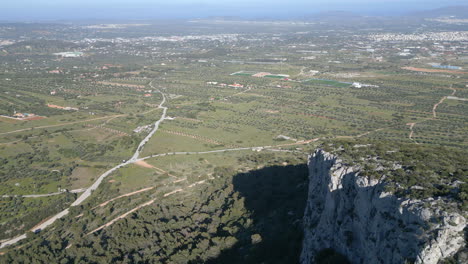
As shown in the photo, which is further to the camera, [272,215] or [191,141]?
[191,141]

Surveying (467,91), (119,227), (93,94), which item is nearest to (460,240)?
(119,227)

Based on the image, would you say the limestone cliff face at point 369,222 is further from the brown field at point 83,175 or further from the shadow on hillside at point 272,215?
the brown field at point 83,175

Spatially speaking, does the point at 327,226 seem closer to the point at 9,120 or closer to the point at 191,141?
the point at 191,141

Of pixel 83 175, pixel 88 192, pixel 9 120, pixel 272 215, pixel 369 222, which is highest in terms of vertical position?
pixel 369 222

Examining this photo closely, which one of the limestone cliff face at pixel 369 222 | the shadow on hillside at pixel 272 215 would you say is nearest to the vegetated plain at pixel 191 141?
the shadow on hillside at pixel 272 215

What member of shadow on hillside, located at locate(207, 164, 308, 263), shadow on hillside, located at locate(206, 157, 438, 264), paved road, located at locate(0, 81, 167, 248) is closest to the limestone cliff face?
shadow on hillside, located at locate(206, 157, 438, 264)

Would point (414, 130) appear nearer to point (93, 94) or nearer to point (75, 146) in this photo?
point (75, 146)

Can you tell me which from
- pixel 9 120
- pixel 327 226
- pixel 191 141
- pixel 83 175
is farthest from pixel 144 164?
pixel 9 120
